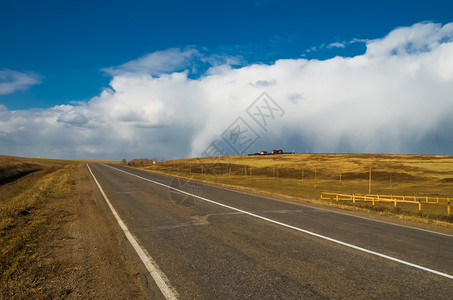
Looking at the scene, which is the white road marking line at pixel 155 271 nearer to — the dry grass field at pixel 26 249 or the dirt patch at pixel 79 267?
the dirt patch at pixel 79 267

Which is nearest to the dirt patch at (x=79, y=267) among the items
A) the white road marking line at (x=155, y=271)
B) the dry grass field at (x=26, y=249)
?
the dry grass field at (x=26, y=249)

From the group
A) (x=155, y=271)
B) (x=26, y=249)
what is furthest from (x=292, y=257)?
(x=26, y=249)

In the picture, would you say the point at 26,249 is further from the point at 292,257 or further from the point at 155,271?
the point at 292,257

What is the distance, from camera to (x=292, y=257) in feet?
18.7

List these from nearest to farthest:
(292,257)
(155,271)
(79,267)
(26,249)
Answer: (155,271)
(79,267)
(292,257)
(26,249)

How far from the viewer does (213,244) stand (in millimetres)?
6539

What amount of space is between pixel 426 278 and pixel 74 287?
5.97m

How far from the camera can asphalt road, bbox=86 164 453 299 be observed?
4.29 meters

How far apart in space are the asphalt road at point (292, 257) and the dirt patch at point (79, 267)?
477 mm

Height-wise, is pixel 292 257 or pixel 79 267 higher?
Result: pixel 292 257

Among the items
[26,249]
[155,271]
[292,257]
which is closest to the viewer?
[155,271]

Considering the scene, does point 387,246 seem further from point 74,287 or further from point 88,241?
point 88,241

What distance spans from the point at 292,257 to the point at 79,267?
4185 millimetres

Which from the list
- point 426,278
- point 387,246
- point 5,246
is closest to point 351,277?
point 426,278
